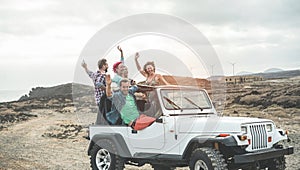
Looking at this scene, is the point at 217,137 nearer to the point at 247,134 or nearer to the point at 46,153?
the point at 247,134

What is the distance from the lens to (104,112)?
9.83 metres

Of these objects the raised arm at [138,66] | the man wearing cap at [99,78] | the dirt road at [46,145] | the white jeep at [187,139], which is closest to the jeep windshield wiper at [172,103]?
the white jeep at [187,139]

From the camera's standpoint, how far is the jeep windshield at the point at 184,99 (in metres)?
9.09

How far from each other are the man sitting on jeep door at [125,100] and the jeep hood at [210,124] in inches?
47.0

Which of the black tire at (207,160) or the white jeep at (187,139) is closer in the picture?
the black tire at (207,160)

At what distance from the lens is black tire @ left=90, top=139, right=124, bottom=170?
9.55m

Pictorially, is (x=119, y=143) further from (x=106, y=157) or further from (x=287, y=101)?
(x=287, y=101)

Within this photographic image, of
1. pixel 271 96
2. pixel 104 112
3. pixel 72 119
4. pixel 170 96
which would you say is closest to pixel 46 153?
pixel 104 112

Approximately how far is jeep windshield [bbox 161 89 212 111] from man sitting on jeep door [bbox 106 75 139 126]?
2.24ft

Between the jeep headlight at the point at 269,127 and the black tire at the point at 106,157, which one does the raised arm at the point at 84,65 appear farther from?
the jeep headlight at the point at 269,127

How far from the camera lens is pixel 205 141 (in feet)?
26.1

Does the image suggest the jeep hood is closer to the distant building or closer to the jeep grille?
the jeep grille

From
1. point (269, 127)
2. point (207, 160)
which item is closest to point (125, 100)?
point (207, 160)

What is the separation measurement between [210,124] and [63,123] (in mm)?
17220
